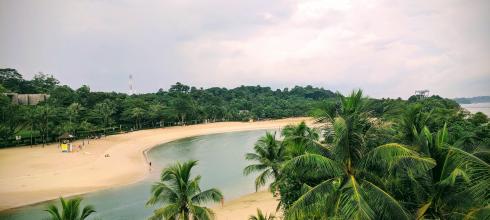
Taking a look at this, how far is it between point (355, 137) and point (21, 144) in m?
65.1

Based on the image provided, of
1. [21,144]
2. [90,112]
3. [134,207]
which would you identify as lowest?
[134,207]

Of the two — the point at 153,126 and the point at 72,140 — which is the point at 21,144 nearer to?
the point at 72,140

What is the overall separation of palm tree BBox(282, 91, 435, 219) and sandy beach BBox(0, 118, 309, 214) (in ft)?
56.5

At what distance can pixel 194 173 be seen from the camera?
1730 inches

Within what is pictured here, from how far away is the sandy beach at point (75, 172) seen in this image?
3062 centimetres

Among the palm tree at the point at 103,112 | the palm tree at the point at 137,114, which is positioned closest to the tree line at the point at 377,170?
the palm tree at the point at 103,112

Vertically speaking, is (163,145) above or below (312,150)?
below

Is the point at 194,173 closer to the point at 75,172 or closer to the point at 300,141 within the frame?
the point at 75,172

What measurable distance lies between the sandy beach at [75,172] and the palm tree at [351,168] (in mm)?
17222

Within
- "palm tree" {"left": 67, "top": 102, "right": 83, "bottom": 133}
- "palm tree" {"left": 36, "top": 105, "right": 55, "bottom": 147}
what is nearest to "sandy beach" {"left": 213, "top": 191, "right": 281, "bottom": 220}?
"palm tree" {"left": 36, "top": 105, "right": 55, "bottom": 147}

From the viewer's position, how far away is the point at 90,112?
250ft

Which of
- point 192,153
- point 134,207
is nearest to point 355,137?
point 134,207

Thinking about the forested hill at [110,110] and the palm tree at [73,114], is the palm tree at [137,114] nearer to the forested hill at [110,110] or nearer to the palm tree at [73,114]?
A: the forested hill at [110,110]

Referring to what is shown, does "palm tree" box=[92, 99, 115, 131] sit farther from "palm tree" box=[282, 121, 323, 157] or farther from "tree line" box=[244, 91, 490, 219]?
"tree line" box=[244, 91, 490, 219]
